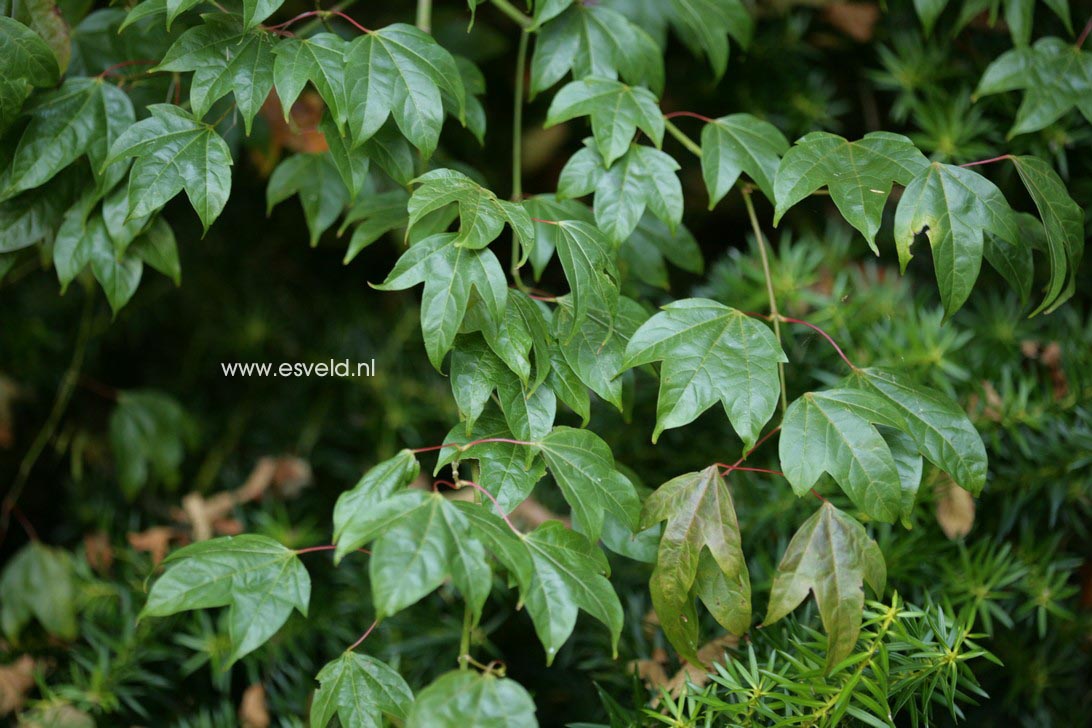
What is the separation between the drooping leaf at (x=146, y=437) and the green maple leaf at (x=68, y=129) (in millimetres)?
544

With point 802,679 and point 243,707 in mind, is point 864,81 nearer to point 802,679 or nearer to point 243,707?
point 802,679

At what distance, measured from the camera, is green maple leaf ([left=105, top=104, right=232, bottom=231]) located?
722mm

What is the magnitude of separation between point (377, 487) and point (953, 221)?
500 mm

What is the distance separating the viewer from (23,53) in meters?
0.76

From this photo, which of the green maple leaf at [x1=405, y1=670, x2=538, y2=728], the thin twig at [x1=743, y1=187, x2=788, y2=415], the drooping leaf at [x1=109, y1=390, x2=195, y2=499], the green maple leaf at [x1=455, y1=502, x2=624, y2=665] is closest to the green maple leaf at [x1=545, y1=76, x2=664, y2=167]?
the thin twig at [x1=743, y1=187, x2=788, y2=415]

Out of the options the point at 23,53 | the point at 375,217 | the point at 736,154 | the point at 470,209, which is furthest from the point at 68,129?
the point at 736,154

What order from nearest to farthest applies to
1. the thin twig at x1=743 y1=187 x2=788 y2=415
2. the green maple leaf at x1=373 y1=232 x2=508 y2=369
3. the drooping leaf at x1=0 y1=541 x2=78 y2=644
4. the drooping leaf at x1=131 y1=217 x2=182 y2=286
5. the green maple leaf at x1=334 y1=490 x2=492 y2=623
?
the green maple leaf at x1=334 y1=490 x2=492 y2=623
the green maple leaf at x1=373 y1=232 x2=508 y2=369
the thin twig at x1=743 y1=187 x2=788 y2=415
the drooping leaf at x1=131 y1=217 x2=182 y2=286
the drooping leaf at x1=0 y1=541 x2=78 y2=644

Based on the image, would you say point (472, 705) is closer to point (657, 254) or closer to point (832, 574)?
point (832, 574)

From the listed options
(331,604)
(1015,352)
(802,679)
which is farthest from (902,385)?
(331,604)

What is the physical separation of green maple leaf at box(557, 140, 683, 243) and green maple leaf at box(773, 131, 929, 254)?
0.11 metres

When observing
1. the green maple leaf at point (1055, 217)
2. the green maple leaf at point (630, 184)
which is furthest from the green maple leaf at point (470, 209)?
the green maple leaf at point (1055, 217)

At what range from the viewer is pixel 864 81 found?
51.1 inches

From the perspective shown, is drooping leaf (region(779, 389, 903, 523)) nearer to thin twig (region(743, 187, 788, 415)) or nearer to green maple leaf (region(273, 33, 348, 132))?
thin twig (region(743, 187, 788, 415))

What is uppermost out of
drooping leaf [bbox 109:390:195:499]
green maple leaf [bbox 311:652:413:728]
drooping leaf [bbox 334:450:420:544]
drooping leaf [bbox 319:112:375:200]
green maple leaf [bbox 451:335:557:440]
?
drooping leaf [bbox 319:112:375:200]
